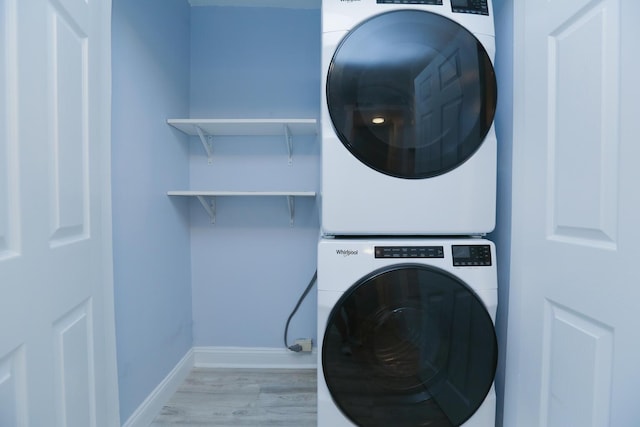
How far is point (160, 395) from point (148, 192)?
1087 mm

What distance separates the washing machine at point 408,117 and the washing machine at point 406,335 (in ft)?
0.38

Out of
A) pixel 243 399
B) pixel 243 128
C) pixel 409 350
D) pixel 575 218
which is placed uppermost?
pixel 243 128

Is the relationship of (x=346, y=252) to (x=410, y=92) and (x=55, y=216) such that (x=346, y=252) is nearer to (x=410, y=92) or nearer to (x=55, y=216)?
(x=410, y=92)

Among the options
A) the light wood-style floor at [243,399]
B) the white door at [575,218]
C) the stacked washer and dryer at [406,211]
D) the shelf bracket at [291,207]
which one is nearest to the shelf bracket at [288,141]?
the shelf bracket at [291,207]

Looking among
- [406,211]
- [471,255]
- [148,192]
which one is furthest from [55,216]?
[471,255]

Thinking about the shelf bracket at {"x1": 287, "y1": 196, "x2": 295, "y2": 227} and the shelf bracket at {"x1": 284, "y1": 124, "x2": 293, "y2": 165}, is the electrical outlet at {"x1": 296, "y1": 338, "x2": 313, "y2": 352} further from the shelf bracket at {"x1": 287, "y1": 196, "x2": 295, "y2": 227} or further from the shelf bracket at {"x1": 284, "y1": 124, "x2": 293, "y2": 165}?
the shelf bracket at {"x1": 284, "y1": 124, "x2": 293, "y2": 165}

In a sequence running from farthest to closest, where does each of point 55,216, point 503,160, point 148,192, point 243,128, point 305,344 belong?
point 305,344 → point 243,128 → point 148,192 → point 503,160 → point 55,216

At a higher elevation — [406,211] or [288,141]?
[288,141]

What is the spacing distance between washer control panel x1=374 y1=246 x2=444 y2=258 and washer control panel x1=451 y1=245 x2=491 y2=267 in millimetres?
53

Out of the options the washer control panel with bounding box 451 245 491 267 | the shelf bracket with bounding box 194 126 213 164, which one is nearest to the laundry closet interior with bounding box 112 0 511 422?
the shelf bracket with bounding box 194 126 213 164

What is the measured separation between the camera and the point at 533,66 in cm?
87

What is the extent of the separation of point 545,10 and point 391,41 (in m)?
0.46

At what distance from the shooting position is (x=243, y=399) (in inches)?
59.2

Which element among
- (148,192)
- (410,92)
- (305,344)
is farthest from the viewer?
(305,344)
